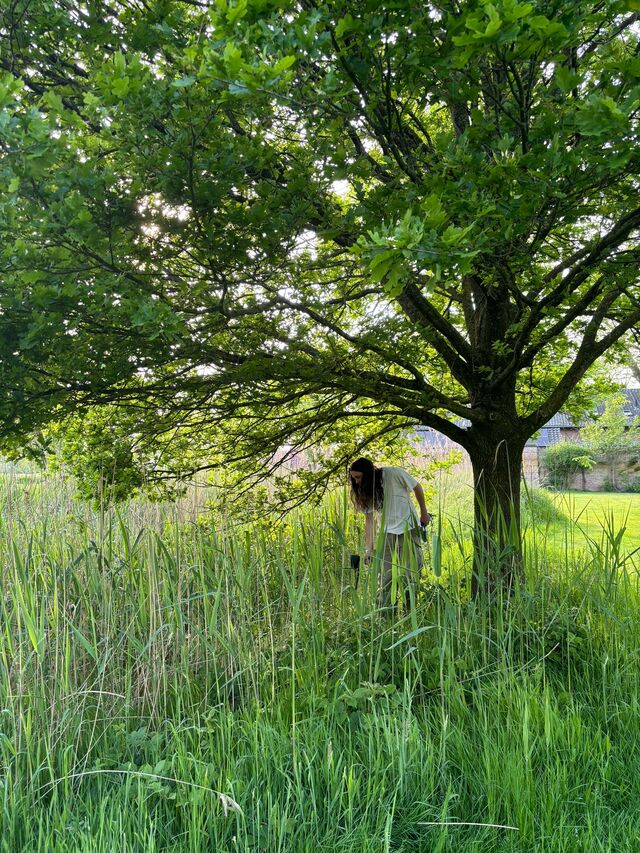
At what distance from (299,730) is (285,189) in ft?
7.72

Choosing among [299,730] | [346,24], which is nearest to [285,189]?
[346,24]

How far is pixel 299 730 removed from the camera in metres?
2.37

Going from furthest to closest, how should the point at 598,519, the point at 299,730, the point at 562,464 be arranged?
the point at 562,464, the point at 598,519, the point at 299,730

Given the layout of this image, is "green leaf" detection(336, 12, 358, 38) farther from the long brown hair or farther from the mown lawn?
the long brown hair

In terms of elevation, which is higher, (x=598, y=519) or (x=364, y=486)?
(x=364, y=486)

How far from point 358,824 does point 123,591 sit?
1.62 metres

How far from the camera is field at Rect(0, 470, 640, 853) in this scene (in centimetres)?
200

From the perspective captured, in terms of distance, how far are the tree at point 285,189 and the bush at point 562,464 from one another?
402mm

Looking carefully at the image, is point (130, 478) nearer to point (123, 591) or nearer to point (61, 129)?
point (123, 591)

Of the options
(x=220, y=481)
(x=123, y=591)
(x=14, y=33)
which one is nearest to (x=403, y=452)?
(x=220, y=481)

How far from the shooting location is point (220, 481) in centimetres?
551

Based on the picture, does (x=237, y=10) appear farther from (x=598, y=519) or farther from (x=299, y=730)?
(x=598, y=519)

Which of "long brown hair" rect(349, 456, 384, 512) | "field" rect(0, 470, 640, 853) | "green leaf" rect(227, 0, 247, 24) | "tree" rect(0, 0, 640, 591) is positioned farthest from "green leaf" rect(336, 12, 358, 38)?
"long brown hair" rect(349, 456, 384, 512)

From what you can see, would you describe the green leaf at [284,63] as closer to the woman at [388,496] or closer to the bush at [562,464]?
the bush at [562,464]
